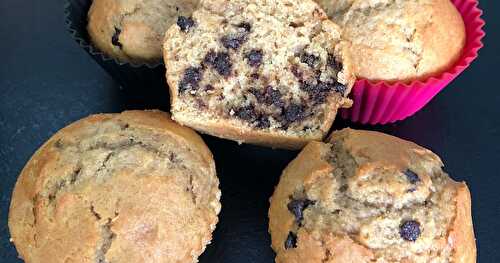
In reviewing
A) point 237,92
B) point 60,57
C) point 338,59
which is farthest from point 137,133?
point 60,57

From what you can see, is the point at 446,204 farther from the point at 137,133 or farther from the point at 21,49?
the point at 21,49

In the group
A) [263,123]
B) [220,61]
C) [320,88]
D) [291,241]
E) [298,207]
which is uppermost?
[220,61]

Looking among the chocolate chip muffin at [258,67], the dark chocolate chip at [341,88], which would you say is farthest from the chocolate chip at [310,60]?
the dark chocolate chip at [341,88]

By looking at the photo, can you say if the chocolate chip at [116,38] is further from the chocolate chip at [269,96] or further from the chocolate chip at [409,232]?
the chocolate chip at [409,232]

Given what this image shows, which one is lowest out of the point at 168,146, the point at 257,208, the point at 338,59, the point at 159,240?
the point at 257,208

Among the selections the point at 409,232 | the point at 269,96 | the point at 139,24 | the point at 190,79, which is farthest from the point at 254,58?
the point at 409,232

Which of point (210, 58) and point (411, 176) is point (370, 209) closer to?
point (411, 176)
